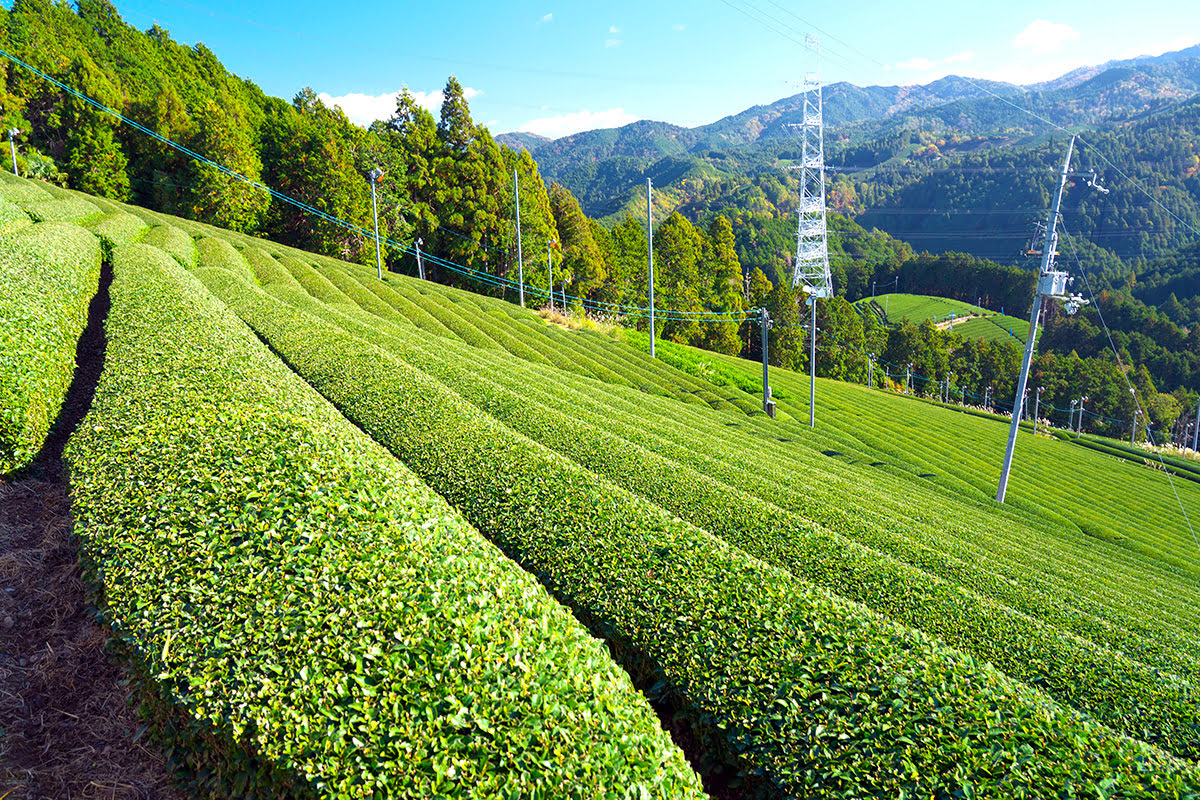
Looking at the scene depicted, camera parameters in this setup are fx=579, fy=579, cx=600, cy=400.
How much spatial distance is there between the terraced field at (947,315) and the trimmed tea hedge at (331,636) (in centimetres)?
11067

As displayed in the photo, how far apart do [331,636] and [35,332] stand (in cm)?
844

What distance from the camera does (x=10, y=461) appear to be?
712cm

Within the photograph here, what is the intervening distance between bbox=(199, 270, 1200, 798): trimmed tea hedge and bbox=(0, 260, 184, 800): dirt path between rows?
148 inches

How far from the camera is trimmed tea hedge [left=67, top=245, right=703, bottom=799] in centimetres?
359

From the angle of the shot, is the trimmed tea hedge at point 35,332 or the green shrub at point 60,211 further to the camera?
the green shrub at point 60,211

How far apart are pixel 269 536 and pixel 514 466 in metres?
4.12

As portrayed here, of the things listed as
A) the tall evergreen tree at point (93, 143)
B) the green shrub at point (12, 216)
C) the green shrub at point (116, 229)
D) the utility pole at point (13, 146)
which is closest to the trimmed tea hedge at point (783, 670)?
the green shrub at point (12, 216)

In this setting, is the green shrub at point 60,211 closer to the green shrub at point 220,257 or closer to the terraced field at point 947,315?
the green shrub at point 220,257

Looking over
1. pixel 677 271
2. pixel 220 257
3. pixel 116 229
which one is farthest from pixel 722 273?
pixel 116 229

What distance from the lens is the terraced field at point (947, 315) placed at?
107 meters

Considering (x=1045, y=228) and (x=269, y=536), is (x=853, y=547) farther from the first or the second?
(x=1045, y=228)

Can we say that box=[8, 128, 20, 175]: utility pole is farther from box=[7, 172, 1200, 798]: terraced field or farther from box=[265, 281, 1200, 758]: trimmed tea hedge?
box=[265, 281, 1200, 758]: trimmed tea hedge

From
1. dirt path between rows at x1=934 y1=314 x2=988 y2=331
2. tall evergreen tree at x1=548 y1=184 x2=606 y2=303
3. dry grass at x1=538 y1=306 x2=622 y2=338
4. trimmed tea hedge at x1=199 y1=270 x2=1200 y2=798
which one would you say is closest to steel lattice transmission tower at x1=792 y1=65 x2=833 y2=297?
tall evergreen tree at x1=548 y1=184 x2=606 y2=303

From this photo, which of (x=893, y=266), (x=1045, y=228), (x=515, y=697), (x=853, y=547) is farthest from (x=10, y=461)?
(x=893, y=266)
